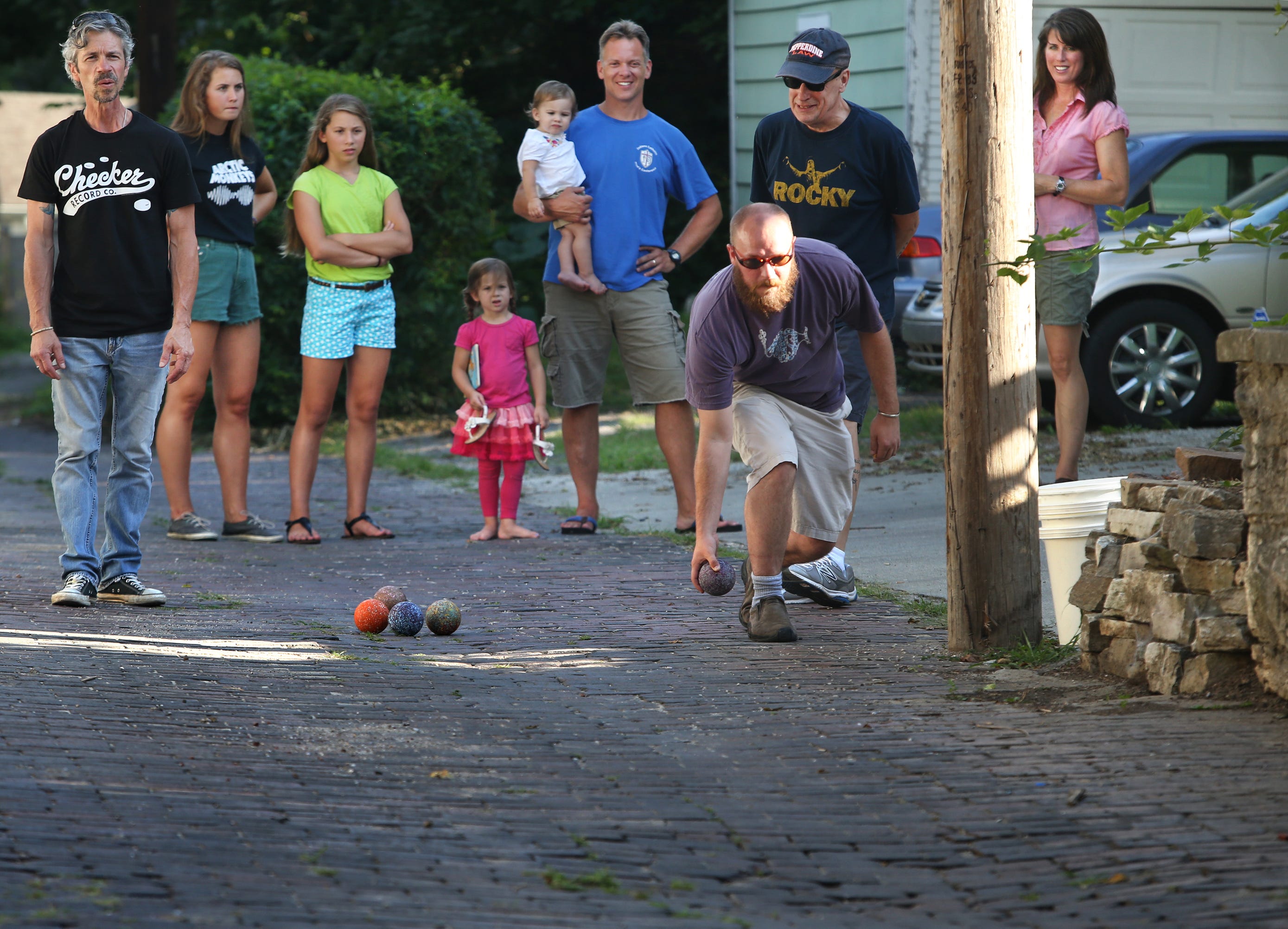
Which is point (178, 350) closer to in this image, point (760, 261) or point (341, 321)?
point (341, 321)

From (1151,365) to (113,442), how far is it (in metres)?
6.63

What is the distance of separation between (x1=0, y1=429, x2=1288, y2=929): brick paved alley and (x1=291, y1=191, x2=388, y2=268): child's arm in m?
2.32

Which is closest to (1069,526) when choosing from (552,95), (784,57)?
(552,95)

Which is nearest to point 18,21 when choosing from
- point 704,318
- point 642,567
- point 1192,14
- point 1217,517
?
point 1192,14

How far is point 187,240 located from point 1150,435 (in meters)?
6.08

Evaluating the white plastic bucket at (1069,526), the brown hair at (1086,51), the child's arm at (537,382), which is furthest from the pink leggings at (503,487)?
the white plastic bucket at (1069,526)

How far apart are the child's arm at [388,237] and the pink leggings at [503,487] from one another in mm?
1147

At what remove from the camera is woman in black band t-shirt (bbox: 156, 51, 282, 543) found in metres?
7.36

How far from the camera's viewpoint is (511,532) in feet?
25.6

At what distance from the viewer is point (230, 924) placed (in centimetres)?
288

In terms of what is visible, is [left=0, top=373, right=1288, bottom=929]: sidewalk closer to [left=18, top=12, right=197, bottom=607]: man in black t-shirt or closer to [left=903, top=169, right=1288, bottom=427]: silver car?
[left=18, top=12, right=197, bottom=607]: man in black t-shirt

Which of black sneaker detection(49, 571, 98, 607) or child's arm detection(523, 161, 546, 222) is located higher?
child's arm detection(523, 161, 546, 222)

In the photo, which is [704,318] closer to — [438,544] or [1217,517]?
[1217,517]

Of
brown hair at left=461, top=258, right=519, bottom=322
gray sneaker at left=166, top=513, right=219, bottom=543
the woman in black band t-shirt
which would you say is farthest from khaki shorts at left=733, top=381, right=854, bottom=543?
gray sneaker at left=166, top=513, right=219, bottom=543
